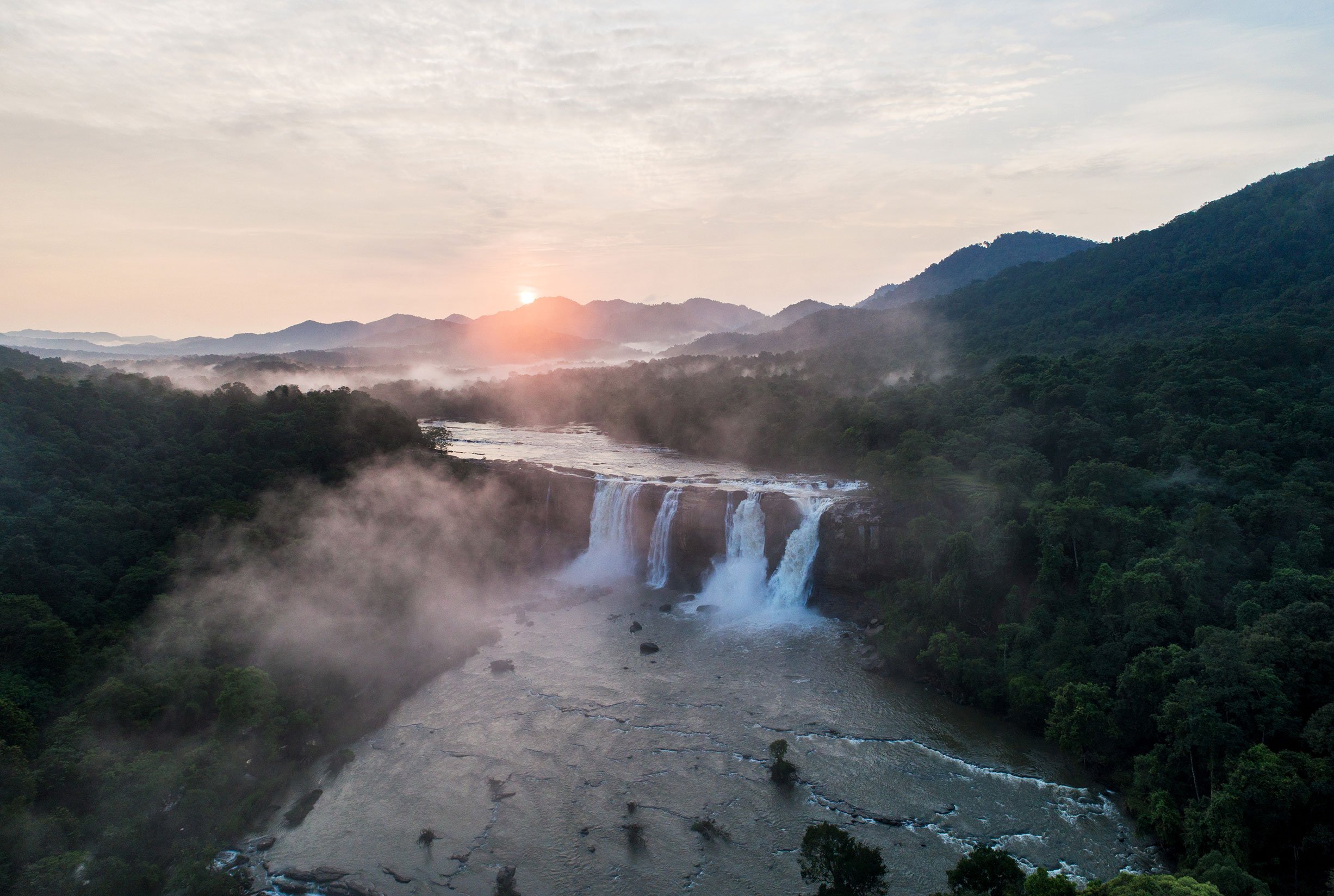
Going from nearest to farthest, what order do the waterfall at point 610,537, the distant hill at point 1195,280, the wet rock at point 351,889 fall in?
the wet rock at point 351,889, the waterfall at point 610,537, the distant hill at point 1195,280

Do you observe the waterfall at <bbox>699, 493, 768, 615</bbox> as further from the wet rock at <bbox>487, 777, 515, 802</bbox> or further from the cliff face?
the wet rock at <bbox>487, 777, 515, 802</bbox>

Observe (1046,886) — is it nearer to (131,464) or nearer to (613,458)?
(131,464)

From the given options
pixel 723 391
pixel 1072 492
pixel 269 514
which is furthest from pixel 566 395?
pixel 1072 492

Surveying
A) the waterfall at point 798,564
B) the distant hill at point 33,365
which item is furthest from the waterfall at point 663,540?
the distant hill at point 33,365

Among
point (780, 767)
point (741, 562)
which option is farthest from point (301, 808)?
point (741, 562)

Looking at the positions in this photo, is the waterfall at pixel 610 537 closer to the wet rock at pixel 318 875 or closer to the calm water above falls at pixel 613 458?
the calm water above falls at pixel 613 458

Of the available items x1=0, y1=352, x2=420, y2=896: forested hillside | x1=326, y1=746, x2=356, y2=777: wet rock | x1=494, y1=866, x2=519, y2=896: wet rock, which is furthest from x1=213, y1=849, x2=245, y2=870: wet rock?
x1=494, y1=866, x2=519, y2=896: wet rock
